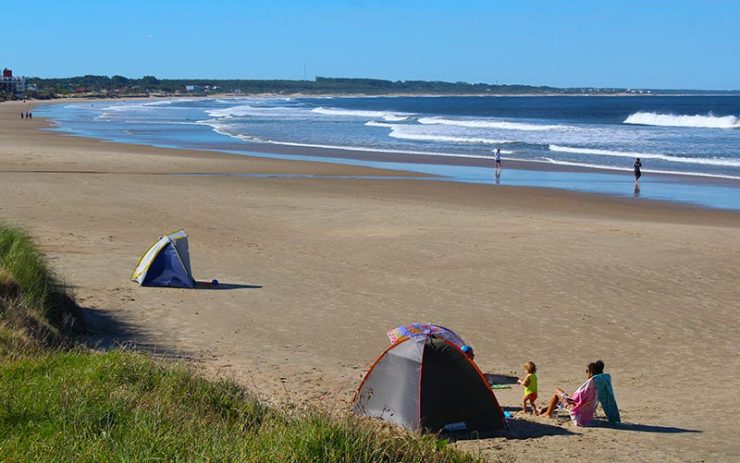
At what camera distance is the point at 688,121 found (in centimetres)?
8781

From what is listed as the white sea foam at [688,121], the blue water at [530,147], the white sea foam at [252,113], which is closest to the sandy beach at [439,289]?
the blue water at [530,147]

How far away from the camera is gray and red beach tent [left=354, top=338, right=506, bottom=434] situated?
9156 mm

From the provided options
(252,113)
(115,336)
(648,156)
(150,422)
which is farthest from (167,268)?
(252,113)

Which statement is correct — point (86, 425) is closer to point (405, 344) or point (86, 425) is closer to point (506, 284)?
point (405, 344)

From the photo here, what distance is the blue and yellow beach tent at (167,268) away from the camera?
49.4ft

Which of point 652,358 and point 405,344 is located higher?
point 405,344

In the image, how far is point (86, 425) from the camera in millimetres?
6223

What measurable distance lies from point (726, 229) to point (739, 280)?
18.8 feet

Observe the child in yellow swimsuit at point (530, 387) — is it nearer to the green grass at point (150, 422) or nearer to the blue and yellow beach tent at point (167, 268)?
the green grass at point (150, 422)

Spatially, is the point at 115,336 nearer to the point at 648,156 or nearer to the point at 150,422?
the point at 150,422

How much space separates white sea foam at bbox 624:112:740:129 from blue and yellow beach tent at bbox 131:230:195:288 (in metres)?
69.4

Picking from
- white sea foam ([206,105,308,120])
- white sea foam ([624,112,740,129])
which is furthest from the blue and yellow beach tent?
white sea foam ([206,105,308,120])

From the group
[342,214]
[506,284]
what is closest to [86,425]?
[506,284]

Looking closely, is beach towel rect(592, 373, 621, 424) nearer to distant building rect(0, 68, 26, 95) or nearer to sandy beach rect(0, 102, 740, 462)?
sandy beach rect(0, 102, 740, 462)
